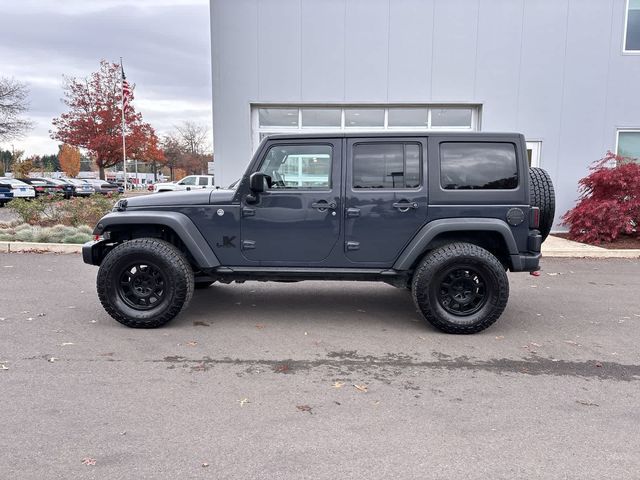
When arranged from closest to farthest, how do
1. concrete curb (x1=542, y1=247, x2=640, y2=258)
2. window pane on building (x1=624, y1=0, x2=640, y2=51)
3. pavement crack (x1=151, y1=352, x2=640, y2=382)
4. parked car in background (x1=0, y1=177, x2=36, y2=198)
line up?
pavement crack (x1=151, y1=352, x2=640, y2=382)
concrete curb (x1=542, y1=247, x2=640, y2=258)
window pane on building (x1=624, y1=0, x2=640, y2=51)
parked car in background (x1=0, y1=177, x2=36, y2=198)

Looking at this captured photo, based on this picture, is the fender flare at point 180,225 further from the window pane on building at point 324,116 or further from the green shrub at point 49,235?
the window pane on building at point 324,116

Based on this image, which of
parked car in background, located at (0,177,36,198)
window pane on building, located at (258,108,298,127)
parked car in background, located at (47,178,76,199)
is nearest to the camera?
window pane on building, located at (258,108,298,127)

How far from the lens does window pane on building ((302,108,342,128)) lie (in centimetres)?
1218

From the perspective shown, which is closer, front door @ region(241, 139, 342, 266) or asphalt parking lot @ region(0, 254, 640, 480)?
asphalt parking lot @ region(0, 254, 640, 480)

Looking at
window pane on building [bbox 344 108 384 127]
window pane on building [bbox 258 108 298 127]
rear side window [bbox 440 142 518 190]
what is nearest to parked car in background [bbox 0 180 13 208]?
window pane on building [bbox 258 108 298 127]

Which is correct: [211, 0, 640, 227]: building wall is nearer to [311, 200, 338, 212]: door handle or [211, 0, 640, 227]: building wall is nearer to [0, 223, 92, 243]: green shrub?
[0, 223, 92, 243]: green shrub

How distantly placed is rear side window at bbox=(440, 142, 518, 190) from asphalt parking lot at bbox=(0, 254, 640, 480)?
1545mm

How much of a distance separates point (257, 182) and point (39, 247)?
678 centimetres

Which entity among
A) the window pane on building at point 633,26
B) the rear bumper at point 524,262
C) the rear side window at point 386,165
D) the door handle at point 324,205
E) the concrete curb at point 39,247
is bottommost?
the concrete curb at point 39,247

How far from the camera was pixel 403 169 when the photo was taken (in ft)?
16.1

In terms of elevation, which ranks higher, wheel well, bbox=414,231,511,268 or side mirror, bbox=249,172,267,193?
side mirror, bbox=249,172,267,193

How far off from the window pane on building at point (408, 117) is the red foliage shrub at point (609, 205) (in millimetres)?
3958

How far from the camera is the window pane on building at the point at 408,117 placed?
12078 mm

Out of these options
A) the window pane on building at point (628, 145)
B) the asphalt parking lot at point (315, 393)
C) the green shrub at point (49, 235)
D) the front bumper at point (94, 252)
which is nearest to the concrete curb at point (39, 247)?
the green shrub at point (49, 235)
